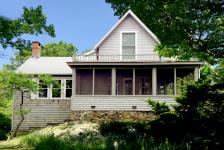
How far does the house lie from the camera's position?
30797 mm

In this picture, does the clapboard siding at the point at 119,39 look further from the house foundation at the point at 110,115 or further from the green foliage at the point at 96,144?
the green foliage at the point at 96,144

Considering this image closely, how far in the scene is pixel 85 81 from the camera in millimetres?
33125

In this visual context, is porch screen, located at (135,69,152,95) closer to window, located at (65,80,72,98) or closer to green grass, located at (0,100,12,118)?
window, located at (65,80,72,98)

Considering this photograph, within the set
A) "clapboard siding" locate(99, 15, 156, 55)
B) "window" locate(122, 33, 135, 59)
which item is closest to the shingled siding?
"clapboard siding" locate(99, 15, 156, 55)

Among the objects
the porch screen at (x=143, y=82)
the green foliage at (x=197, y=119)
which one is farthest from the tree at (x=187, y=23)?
the porch screen at (x=143, y=82)

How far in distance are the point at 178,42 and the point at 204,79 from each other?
256 centimetres

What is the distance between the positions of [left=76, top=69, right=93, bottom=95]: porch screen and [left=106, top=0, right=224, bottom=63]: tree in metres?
14.3

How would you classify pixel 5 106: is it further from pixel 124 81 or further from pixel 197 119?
pixel 197 119

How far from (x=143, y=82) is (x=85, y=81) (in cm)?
475

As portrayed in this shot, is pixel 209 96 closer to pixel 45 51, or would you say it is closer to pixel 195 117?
pixel 195 117

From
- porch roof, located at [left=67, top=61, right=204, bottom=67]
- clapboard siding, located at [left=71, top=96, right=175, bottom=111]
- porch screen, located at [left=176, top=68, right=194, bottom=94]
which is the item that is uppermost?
porch roof, located at [left=67, top=61, right=204, bottom=67]

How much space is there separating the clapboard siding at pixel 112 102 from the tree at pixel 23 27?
47.7 ft

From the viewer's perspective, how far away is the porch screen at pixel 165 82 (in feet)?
109

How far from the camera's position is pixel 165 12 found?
1708 centimetres
